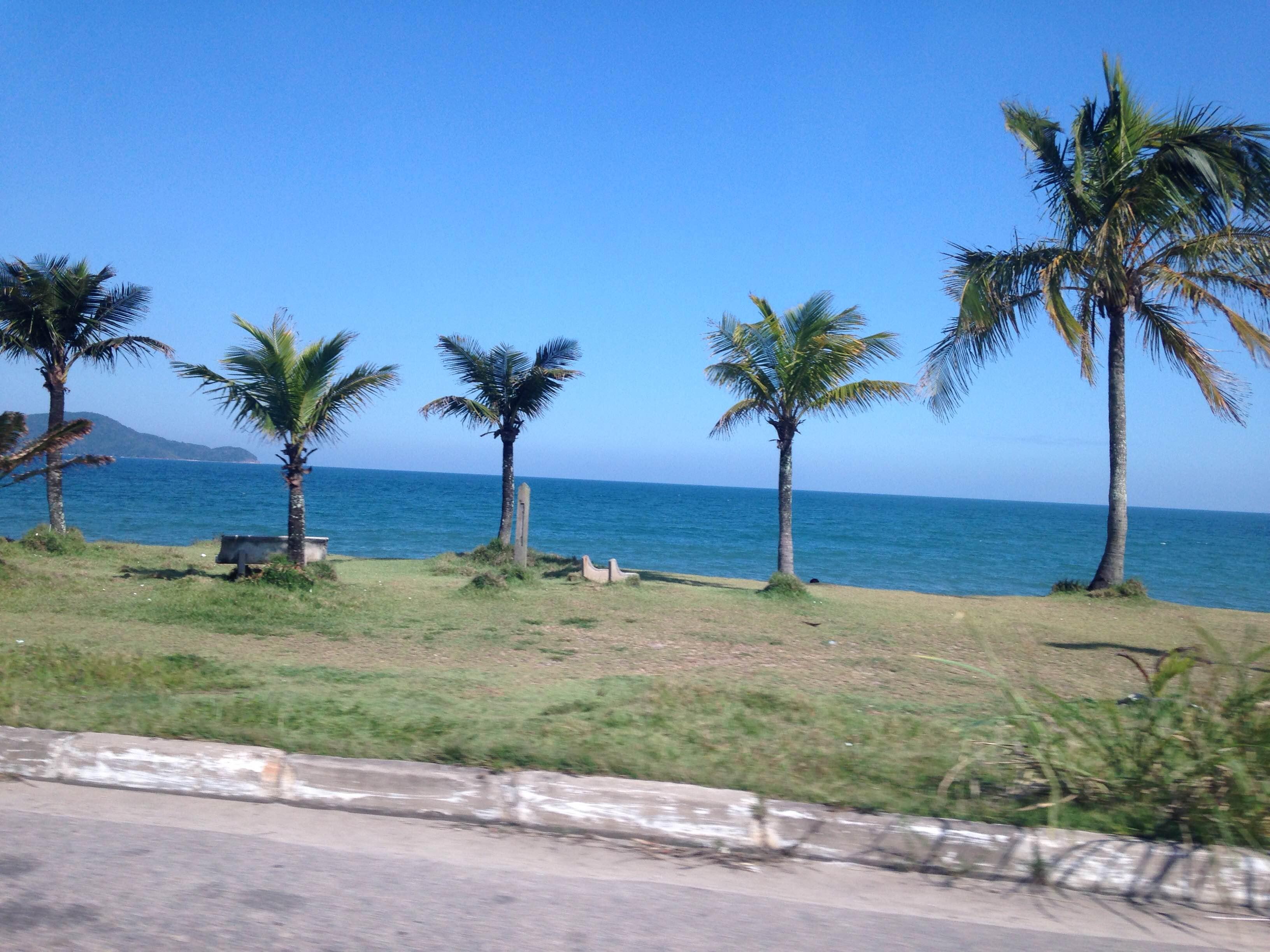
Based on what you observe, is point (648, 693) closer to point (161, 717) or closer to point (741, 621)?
point (161, 717)

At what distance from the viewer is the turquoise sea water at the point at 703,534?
A: 34156 millimetres

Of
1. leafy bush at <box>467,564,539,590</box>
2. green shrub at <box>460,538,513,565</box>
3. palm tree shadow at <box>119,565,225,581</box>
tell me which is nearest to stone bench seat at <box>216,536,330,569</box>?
palm tree shadow at <box>119,565,225,581</box>

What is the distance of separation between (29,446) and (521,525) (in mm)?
8358

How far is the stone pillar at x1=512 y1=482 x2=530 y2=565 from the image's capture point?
59.9ft

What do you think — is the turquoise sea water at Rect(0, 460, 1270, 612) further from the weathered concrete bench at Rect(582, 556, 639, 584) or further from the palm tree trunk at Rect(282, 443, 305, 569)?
the palm tree trunk at Rect(282, 443, 305, 569)

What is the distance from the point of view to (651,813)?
4.24m

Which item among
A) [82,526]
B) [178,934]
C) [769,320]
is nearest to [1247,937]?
[178,934]

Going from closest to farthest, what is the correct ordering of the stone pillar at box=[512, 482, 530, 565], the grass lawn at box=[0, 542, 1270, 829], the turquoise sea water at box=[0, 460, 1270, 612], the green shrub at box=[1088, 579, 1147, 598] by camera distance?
1. the grass lawn at box=[0, 542, 1270, 829]
2. the green shrub at box=[1088, 579, 1147, 598]
3. the stone pillar at box=[512, 482, 530, 565]
4. the turquoise sea water at box=[0, 460, 1270, 612]

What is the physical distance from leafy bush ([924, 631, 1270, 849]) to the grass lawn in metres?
0.19

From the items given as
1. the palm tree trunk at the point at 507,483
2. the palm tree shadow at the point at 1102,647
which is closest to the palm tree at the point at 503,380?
the palm tree trunk at the point at 507,483

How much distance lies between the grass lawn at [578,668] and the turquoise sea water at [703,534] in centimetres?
1462

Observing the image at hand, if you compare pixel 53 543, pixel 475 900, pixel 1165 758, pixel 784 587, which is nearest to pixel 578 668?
pixel 475 900

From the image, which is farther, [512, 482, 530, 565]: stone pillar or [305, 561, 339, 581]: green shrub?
[512, 482, 530, 565]: stone pillar

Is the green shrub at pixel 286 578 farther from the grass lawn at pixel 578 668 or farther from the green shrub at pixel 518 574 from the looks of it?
the green shrub at pixel 518 574
